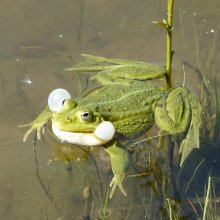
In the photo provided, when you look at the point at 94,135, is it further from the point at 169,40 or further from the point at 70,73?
the point at 70,73

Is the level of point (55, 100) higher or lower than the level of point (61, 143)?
higher

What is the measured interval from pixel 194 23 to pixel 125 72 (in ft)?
5.39

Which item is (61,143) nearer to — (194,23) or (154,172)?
(154,172)

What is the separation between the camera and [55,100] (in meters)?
3.88

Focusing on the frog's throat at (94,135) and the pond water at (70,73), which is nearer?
the frog's throat at (94,135)

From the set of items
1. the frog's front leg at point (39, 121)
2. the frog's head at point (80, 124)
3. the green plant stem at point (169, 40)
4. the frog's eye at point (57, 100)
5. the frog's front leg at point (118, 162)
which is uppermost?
the green plant stem at point (169, 40)

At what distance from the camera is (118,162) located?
3.87 meters

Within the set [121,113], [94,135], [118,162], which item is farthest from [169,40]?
[118,162]

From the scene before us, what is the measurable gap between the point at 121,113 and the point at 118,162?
16.0 inches

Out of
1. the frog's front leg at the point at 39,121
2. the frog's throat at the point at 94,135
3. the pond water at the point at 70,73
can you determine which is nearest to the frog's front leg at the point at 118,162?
the frog's throat at the point at 94,135

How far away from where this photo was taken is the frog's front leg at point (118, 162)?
12.6ft

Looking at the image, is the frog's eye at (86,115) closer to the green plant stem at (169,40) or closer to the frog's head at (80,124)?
the frog's head at (80,124)

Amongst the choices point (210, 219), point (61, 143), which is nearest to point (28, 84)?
point (61, 143)

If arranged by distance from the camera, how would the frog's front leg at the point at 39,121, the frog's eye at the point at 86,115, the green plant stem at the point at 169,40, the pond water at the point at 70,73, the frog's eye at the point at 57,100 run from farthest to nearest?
the frog's front leg at the point at 39,121 → the pond water at the point at 70,73 → the frog's eye at the point at 57,100 → the frog's eye at the point at 86,115 → the green plant stem at the point at 169,40
